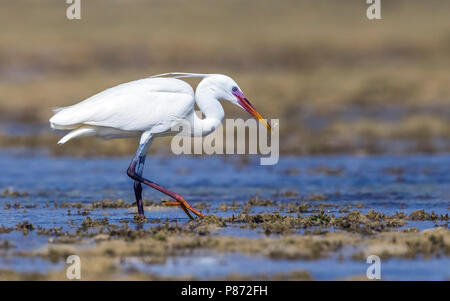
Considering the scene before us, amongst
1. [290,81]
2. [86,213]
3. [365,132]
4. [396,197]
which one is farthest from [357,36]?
[86,213]

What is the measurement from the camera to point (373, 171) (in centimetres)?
1689

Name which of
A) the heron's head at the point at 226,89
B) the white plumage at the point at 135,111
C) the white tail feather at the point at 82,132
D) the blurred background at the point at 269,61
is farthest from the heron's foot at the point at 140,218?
the blurred background at the point at 269,61

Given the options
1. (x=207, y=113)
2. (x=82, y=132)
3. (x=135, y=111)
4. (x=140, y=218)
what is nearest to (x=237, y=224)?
(x=140, y=218)

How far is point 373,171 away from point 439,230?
7.27m

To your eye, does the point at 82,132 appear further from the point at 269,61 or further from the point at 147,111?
the point at 269,61

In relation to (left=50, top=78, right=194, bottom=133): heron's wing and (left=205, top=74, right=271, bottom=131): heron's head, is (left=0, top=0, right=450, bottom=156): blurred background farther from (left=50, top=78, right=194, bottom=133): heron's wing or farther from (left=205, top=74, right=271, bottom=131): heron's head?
(left=50, top=78, right=194, bottom=133): heron's wing

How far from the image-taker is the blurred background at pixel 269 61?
2277 centimetres

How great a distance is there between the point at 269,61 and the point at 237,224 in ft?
86.9

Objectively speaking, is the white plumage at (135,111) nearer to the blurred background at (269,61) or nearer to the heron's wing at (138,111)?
the heron's wing at (138,111)

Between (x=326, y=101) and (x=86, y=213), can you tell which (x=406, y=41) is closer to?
(x=326, y=101)

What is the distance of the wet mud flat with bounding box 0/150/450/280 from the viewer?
8.24 m

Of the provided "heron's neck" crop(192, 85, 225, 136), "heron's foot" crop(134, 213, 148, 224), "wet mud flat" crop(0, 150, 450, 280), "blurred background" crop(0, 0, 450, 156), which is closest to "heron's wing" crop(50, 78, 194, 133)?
"heron's neck" crop(192, 85, 225, 136)

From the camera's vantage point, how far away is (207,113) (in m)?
11.0
